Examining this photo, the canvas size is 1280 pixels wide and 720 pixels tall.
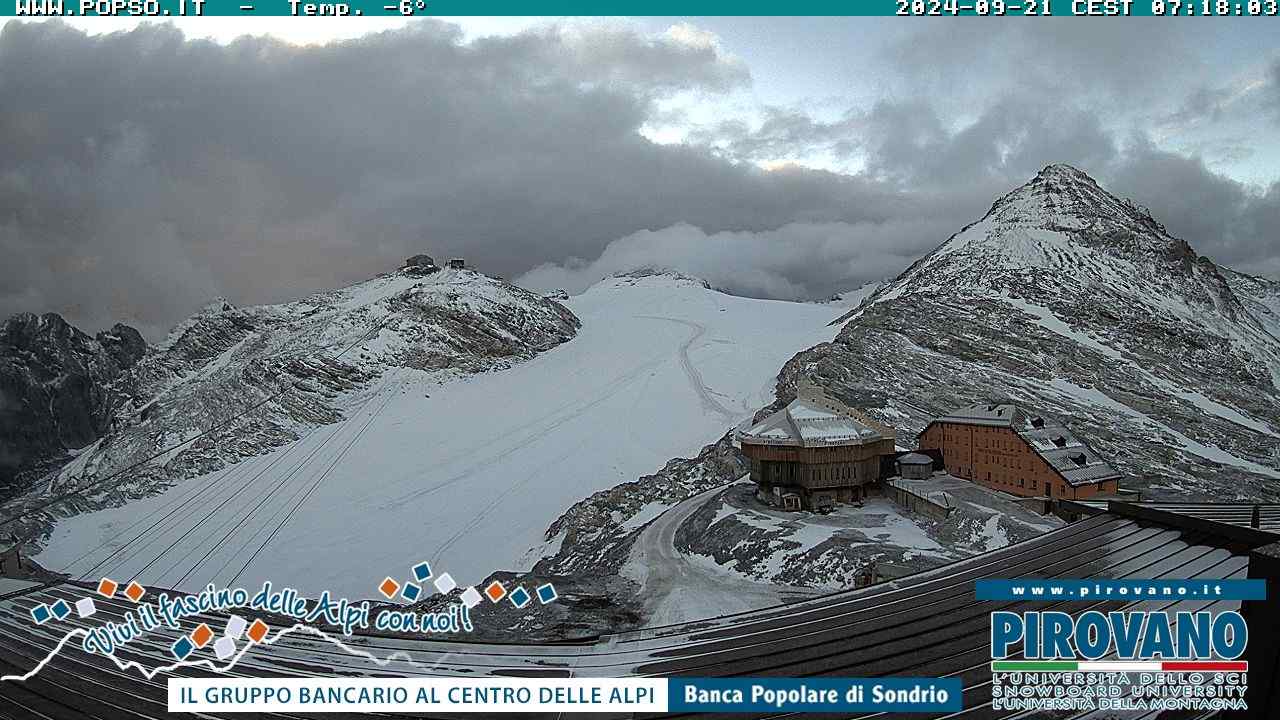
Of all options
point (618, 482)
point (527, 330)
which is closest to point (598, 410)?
point (618, 482)

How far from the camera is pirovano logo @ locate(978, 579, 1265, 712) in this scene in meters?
6.27

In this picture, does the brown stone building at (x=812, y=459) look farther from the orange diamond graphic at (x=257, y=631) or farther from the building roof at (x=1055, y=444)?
the orange diamond graphic at (x=257, y=631)

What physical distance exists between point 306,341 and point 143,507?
118 feet

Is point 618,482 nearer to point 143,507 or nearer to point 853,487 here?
point 853,487

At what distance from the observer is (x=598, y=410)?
6819 cm

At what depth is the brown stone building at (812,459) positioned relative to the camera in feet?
105

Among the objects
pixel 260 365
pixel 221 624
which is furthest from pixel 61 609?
pixel 260 365

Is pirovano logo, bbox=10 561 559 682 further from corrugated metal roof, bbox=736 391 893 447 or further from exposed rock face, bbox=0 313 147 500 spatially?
exposed rock face, bbox=0 313 147 500

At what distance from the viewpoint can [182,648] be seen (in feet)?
26.7

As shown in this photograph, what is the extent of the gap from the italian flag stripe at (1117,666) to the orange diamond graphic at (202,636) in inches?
348

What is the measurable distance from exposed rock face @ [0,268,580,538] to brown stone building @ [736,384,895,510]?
4739cm

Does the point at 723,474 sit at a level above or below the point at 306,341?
below

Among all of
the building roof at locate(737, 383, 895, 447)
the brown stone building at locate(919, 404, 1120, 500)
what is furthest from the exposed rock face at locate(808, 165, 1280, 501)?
the building roof at locate(737, 383, 895, 447)

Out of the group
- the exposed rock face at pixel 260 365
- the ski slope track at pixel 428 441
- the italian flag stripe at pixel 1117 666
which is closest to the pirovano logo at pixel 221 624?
the italian flag stripe at pixel 1117 666
